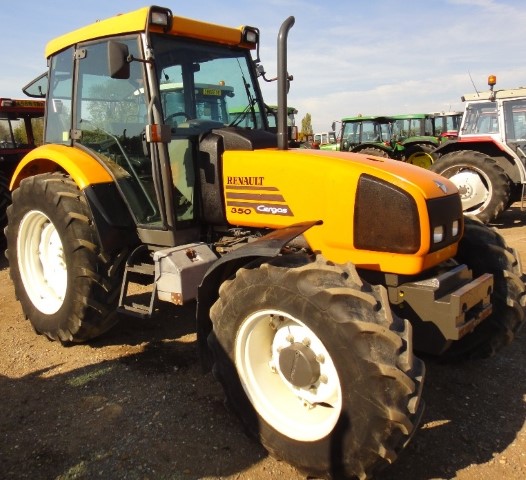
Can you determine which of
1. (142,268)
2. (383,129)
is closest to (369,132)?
(383,129)

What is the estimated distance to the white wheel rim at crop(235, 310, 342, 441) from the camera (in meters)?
2.58

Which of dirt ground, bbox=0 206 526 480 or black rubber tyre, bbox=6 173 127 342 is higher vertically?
black rubber tyre, bbox=6 173 127 342

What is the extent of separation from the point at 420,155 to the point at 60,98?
1035cm

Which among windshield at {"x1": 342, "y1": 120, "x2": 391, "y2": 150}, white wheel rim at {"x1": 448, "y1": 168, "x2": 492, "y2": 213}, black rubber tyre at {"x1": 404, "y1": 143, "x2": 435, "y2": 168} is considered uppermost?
windshield at {"x1": 342, "y1": 120, "x2": 391, "y2": 150}

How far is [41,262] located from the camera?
4504 millimetres

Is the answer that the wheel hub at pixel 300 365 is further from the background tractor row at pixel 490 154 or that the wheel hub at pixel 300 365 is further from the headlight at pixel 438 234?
the background tractor row at pixel 490 154

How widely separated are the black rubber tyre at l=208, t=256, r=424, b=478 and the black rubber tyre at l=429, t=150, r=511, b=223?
6.86m

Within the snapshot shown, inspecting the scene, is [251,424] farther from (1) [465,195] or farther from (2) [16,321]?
(1) [465,195]

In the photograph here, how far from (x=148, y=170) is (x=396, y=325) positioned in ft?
7.14

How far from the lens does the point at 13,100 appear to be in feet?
29.7

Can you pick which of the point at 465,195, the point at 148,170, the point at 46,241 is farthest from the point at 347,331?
the point at 465,195

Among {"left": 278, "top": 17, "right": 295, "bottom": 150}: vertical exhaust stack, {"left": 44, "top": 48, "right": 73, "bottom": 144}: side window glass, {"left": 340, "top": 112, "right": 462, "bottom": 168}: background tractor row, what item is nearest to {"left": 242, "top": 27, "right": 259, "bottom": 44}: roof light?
{"left": 278, "top": 17, "right": 295, "bottom": 150}: vertical exhaust stack

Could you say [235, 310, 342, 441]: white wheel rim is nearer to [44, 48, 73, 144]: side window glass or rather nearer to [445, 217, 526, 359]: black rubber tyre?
[445, 217, 526, 359]: black rubber tyre

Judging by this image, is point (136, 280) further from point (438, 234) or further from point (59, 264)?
point (438, 234)
